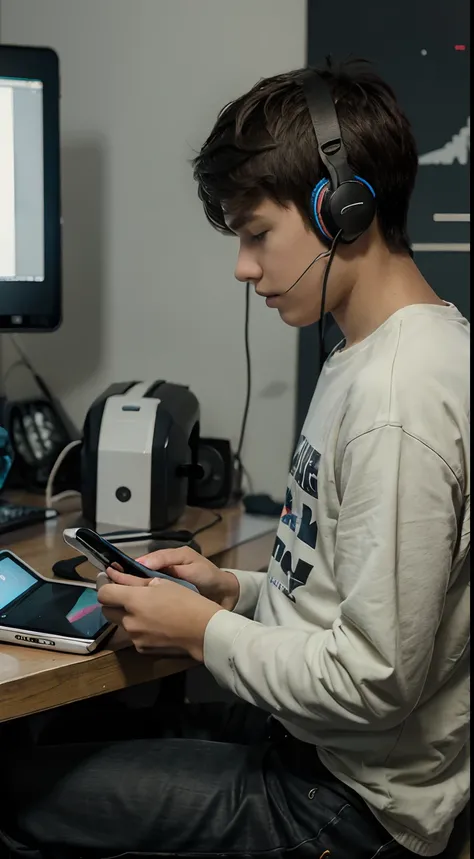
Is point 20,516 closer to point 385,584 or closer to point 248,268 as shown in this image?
point 248,268

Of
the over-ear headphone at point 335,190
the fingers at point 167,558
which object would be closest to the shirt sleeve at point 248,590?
the fingers at point 167,558

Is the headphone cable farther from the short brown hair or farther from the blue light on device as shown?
the short brown hair

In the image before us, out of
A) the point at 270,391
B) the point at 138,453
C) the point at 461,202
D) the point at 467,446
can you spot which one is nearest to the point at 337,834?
the point at 467,446

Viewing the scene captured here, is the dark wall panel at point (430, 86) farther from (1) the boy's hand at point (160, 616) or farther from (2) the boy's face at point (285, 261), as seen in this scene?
(1) the boy's hand at point (160, 616)

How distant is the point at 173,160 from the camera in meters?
1.46

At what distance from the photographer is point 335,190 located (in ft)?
2.59

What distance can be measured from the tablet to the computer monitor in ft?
1.61

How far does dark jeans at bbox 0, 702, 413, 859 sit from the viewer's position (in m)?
0.82

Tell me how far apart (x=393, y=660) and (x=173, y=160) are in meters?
1.02

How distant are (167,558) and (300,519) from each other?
0.17m

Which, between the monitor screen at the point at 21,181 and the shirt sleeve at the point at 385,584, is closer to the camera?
the shirt sleeve at the point at 385,584

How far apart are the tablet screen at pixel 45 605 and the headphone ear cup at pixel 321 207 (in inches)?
17.5

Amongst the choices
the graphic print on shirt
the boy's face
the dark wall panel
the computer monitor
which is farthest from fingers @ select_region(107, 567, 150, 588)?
the dark wall panel

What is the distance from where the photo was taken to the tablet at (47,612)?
0.82m
